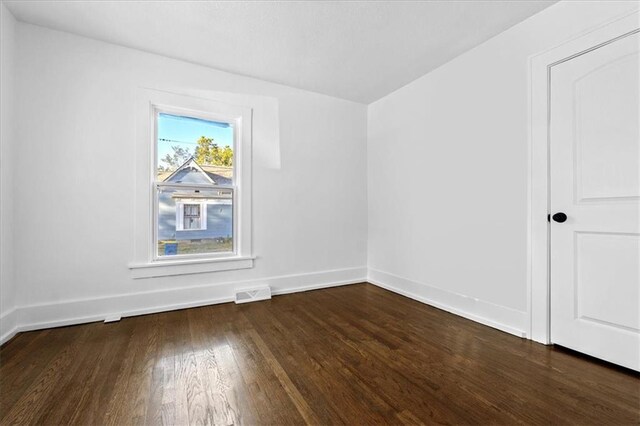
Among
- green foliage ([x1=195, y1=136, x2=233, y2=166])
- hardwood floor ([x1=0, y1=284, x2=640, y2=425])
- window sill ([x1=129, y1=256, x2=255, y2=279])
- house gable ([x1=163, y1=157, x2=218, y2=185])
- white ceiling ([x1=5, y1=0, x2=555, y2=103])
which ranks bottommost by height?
hardwood floor ([x1=0, y1=284, x2=640, y2=425])

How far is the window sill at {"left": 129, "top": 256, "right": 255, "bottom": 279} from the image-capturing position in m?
2.78

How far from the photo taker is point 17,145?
7.79 ft

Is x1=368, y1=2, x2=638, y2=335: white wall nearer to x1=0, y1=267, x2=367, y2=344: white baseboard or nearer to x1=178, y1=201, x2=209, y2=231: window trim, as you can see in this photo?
x1=0, y1=267, x2=367, y2=344: white baseboard

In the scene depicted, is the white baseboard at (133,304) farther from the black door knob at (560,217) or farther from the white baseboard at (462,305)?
the black door knob at (560,217)

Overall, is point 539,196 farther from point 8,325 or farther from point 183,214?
point 8,325

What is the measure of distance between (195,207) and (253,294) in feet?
3.85

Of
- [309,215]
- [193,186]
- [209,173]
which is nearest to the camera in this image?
[193,186]

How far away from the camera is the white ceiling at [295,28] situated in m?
2.21

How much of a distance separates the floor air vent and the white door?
2.64 meters

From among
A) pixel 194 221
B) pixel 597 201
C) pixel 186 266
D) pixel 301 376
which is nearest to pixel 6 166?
pixel 194 221

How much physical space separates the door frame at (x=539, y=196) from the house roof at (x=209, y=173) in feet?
9.68

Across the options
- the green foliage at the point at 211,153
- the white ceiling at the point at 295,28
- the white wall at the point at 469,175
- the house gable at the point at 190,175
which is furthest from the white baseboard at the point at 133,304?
the white ceiling at the point at 295,28

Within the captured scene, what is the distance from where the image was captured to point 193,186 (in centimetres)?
309

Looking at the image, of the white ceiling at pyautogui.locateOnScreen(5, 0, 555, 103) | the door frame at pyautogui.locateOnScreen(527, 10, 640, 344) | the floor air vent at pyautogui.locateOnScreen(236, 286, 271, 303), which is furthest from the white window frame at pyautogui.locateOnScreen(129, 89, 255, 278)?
the door frame at pyautogui.locateOnScreen(527, 10, 640, 344)
